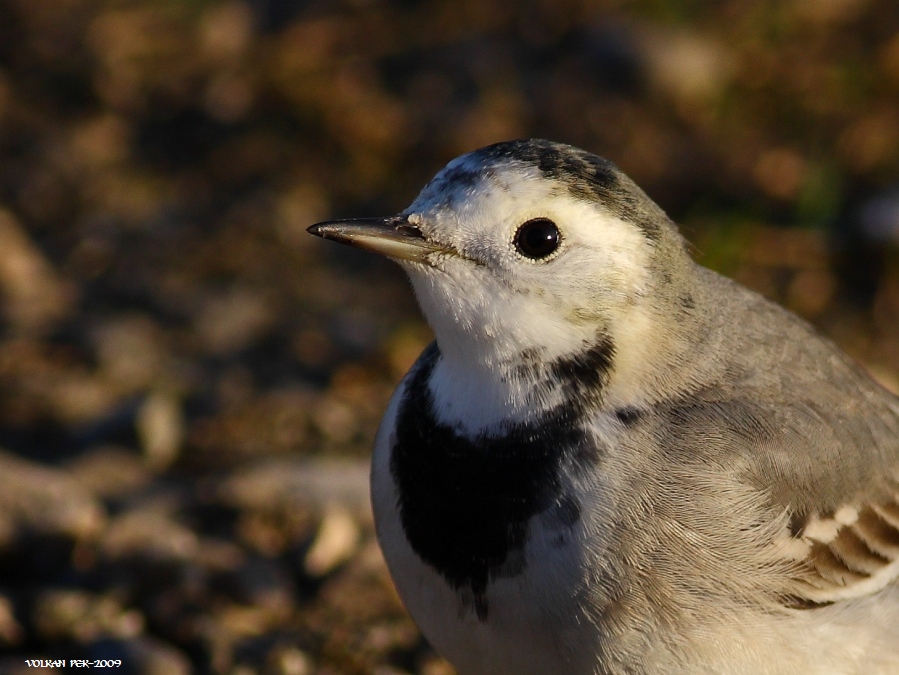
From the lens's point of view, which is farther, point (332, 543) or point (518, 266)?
point (332, 543)

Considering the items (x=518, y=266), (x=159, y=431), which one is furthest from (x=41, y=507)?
(x=518, y=266)

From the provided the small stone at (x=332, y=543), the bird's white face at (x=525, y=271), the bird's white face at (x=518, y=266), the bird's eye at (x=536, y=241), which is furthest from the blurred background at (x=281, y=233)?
the bird's eye at (x=536, y=241)

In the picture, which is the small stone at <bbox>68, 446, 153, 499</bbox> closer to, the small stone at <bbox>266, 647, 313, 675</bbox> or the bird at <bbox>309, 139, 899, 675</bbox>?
the small stone at <bbox>266, 647, 313, 675</bbox>

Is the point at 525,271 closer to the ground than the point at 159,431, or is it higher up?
higher up

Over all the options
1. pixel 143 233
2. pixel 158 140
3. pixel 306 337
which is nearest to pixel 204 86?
pixel 158 140

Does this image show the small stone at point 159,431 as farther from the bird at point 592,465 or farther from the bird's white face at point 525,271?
the bird's white face at point 525,271

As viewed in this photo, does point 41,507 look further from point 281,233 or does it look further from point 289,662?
point 281,233

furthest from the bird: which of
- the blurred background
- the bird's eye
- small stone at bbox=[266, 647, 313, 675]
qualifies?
the blurred background
